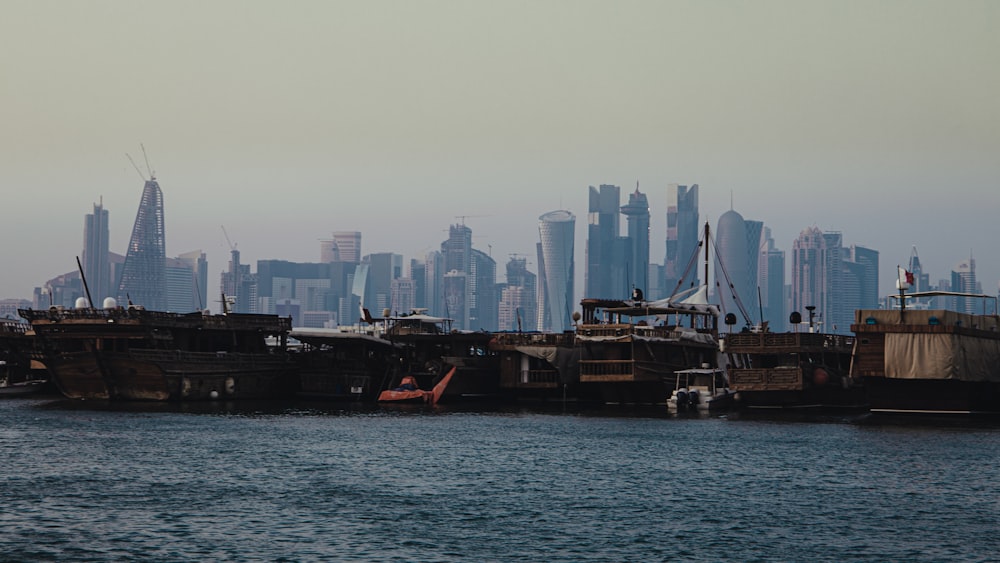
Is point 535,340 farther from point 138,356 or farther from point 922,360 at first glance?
point 922,360

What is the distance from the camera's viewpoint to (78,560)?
131ft

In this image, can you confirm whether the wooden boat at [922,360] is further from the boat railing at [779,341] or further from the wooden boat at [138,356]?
the wooden boat at [138,356]

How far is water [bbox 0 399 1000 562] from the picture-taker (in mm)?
43156

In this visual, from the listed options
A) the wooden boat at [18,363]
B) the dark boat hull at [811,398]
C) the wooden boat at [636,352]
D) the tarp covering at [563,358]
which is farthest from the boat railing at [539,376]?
the wooden boat at [18,363]

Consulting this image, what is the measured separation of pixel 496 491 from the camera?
5584cm

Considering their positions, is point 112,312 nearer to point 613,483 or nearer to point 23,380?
point 23,380

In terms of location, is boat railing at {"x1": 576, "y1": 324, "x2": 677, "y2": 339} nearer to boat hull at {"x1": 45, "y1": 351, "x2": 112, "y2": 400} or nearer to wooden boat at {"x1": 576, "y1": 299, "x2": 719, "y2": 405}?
wooden boat at {"x1": 576, "y1": 299, "x2": 719, "y2": 405}

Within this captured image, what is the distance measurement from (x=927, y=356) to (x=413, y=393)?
148ft

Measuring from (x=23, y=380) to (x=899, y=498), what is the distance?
113 m

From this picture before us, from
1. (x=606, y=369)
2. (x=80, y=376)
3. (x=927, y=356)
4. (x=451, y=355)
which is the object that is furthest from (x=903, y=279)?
(x=80, y=376)

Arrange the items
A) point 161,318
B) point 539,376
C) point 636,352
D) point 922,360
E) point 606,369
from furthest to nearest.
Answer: point 539,376 → point 161,318 → point 606,369 → point 636,352 → point 922,360

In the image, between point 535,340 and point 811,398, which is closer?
point 811,398

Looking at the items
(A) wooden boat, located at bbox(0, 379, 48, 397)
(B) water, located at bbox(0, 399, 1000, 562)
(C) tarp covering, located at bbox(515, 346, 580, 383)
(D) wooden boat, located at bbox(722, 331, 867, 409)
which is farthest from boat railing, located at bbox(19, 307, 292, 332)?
(D) wooden boat, located at bbox(722, 331, 867, 409)

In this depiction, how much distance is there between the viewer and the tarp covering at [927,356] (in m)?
88.6
